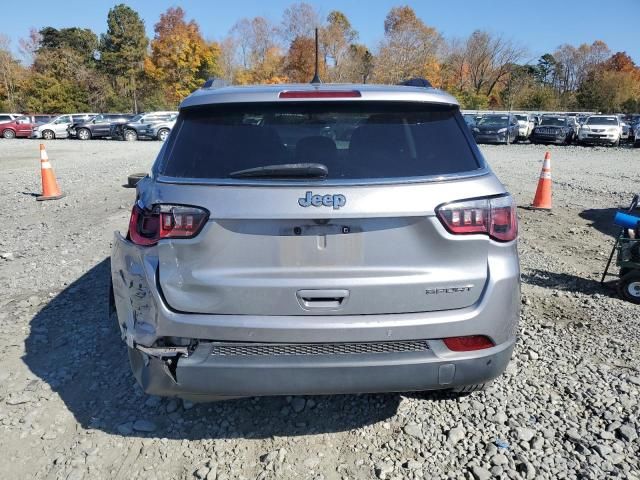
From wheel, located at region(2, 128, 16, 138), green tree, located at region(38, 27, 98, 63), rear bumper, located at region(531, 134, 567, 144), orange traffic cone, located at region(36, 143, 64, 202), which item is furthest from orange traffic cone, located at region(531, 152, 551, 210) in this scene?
A: green tree, located at region(38, 27, 98, 63)

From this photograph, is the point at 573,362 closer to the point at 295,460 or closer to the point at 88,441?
the point at 295,460

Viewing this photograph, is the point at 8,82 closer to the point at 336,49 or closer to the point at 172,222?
the point at 336,49

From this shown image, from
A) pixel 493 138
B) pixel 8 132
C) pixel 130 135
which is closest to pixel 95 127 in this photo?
pixel 130 135

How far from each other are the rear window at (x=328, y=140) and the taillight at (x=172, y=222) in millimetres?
195

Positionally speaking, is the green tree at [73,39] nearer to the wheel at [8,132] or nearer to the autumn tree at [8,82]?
the autumn tree at [8,82]

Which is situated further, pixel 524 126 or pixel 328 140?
pixel 524 126

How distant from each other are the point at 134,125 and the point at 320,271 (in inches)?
1284

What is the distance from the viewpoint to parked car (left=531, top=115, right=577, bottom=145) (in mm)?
27672

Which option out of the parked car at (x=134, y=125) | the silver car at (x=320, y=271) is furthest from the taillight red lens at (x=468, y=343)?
the parked car at (x=134, y=125)

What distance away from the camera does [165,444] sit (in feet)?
9.04

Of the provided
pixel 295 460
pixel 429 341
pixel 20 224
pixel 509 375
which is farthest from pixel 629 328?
pixel 20 224

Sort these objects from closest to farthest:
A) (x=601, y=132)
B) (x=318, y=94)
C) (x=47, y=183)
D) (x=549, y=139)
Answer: (x=318, y=94) < (x=47, y=183) < (x=601, y=132) < (x=549, y=139)

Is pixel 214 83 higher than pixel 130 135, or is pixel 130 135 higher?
pixel 214 83

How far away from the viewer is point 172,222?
7.50ft
